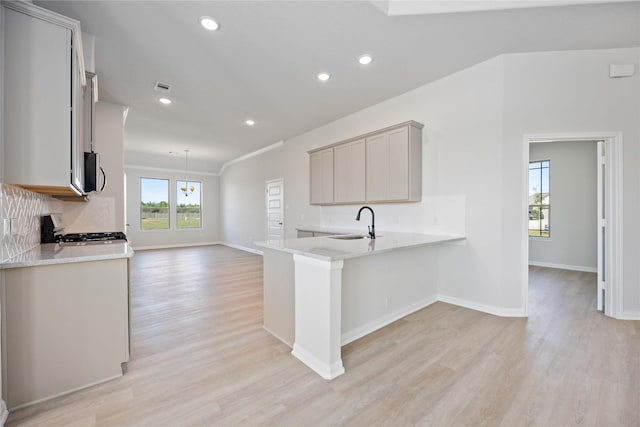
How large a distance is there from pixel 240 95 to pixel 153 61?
3.87 ft

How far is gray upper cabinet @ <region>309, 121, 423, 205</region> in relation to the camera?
357 cm

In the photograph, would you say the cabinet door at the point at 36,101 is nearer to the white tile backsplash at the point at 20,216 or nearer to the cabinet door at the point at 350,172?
the white tile backsplash at the point at 20,216

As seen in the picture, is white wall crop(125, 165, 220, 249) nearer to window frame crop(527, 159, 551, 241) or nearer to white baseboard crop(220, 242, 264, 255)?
white baseboard crop(220, 242, 264, 255)

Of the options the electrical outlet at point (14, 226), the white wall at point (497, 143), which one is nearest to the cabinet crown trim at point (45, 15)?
the electrical outlet at point (14, 226)

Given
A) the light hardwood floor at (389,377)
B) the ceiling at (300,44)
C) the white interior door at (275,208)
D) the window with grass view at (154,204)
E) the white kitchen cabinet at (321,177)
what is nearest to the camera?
the light hardwood floor at (389,377)

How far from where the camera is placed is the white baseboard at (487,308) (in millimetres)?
3023

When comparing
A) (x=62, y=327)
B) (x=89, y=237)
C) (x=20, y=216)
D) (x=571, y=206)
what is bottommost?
(x=62, y=327)

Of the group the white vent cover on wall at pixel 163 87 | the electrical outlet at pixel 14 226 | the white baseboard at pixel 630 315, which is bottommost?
the white baseboard at pixel 630 315

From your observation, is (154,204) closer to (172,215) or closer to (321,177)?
(172,215)

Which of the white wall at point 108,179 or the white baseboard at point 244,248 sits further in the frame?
the white baseboard at point 244,248

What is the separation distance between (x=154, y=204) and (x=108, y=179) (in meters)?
5.47

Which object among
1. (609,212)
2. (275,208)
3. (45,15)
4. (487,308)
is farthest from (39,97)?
(275,208)

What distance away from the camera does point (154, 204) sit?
8.86 metres

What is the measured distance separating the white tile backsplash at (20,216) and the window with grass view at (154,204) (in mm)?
6587
